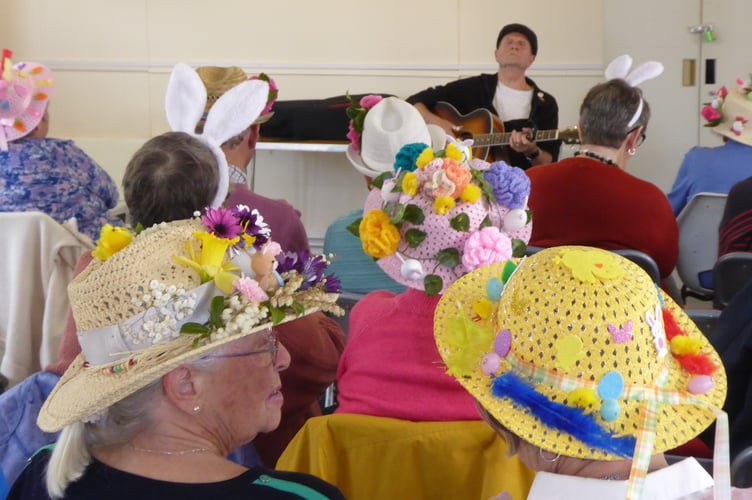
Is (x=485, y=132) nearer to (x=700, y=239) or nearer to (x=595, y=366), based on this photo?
(x=700, y=239)

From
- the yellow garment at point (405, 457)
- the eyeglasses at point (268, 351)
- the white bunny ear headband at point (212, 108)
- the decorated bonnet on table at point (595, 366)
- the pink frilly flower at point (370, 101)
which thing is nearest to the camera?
the decorated bonnet on table at point (595, 366)

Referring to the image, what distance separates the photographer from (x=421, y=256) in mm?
1952

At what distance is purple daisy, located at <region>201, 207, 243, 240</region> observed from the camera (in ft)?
4.50

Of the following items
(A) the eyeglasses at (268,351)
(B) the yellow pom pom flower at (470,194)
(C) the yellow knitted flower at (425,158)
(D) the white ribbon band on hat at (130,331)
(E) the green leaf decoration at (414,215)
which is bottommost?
(A) the eyeglasses at (268,351)

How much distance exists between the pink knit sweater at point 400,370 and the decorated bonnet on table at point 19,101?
7.46 ft

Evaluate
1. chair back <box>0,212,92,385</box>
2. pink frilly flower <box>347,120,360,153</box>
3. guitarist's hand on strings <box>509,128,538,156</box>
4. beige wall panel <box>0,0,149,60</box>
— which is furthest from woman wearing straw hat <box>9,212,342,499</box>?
beige wall panel <box>0,0,149,60</box>

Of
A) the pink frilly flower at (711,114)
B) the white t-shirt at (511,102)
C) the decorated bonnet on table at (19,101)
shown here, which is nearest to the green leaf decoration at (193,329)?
the decorated bonnet on table at (19,101)

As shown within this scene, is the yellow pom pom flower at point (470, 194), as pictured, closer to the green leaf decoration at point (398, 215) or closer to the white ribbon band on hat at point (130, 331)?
the green leaf decoration at point (398, 215)

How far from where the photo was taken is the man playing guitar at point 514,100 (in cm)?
464

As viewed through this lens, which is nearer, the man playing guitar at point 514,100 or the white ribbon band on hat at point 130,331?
the white ribbon band on hat at point 130,331

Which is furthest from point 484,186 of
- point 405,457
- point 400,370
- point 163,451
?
point 163,451

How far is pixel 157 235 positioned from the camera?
136cm

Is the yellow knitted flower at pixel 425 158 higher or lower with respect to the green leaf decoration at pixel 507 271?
higher

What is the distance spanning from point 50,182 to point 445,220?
7.02 ft
